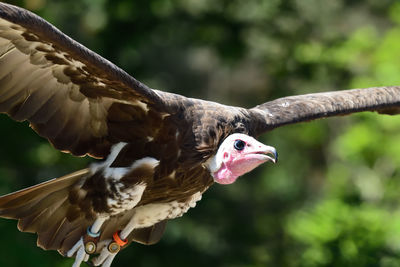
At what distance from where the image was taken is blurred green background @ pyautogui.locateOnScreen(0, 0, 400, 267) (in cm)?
932

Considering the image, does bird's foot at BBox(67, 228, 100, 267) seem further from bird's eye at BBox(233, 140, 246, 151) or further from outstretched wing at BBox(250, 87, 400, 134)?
outstretched wing at BBox(250, 87, 400, 134)

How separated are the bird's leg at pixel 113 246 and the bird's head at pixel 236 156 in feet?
2.49

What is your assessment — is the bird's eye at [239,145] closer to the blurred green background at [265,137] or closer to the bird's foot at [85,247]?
the bird's foot at [85,247]

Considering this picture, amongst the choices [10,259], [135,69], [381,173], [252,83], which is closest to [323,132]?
[252,83]

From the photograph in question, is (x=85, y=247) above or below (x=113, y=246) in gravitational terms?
below

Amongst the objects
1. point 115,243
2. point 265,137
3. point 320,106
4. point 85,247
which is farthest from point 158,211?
point 265,137

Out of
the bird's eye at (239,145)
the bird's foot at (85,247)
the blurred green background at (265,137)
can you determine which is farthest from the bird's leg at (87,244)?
the blurred green background at (265,137)

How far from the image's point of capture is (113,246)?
5945mm

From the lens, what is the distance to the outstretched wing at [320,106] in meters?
6.15

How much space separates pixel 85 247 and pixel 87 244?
2 centimetres

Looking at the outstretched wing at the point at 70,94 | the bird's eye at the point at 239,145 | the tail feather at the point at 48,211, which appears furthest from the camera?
the tail feather at the point at 48,211

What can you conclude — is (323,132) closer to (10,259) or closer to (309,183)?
(309,183)

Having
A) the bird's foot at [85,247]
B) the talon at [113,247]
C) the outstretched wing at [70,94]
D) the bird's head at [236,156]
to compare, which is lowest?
the bird's foot at [85,247]

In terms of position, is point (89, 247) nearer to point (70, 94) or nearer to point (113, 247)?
point (113, 247)
